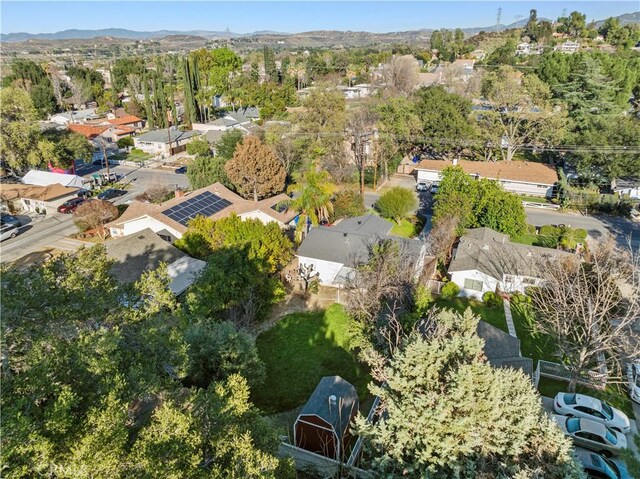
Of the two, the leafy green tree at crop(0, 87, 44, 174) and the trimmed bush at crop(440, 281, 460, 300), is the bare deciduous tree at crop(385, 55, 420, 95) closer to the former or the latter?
the leafy green tree at crop(0, 87, 44, 174)

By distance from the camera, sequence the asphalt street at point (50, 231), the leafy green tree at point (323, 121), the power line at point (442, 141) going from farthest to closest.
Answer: the leafy green tree at point (323, 121) → the power line at point (442, 141) → the asphalt street at point (50, 231)

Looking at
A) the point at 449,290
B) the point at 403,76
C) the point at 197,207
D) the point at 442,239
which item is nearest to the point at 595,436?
the point at 449,290

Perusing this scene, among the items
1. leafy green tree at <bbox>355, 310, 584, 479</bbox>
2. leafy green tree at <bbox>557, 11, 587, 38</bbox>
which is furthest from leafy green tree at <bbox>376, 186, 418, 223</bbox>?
leafy green tree at <bbox>557, 11, 587, 38</bbox>

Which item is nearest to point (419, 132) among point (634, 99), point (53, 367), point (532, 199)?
point (532, 199)

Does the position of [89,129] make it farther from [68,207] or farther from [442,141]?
[442,141]

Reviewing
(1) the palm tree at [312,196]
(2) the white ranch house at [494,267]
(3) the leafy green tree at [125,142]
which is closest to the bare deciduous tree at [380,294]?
(2) the white ranch house at [494,267]

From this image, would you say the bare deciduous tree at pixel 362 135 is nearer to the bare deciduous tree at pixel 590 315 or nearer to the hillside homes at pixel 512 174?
the hillside homes at pixel 512 174

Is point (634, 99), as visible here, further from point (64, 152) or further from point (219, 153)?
point (64, 152)
